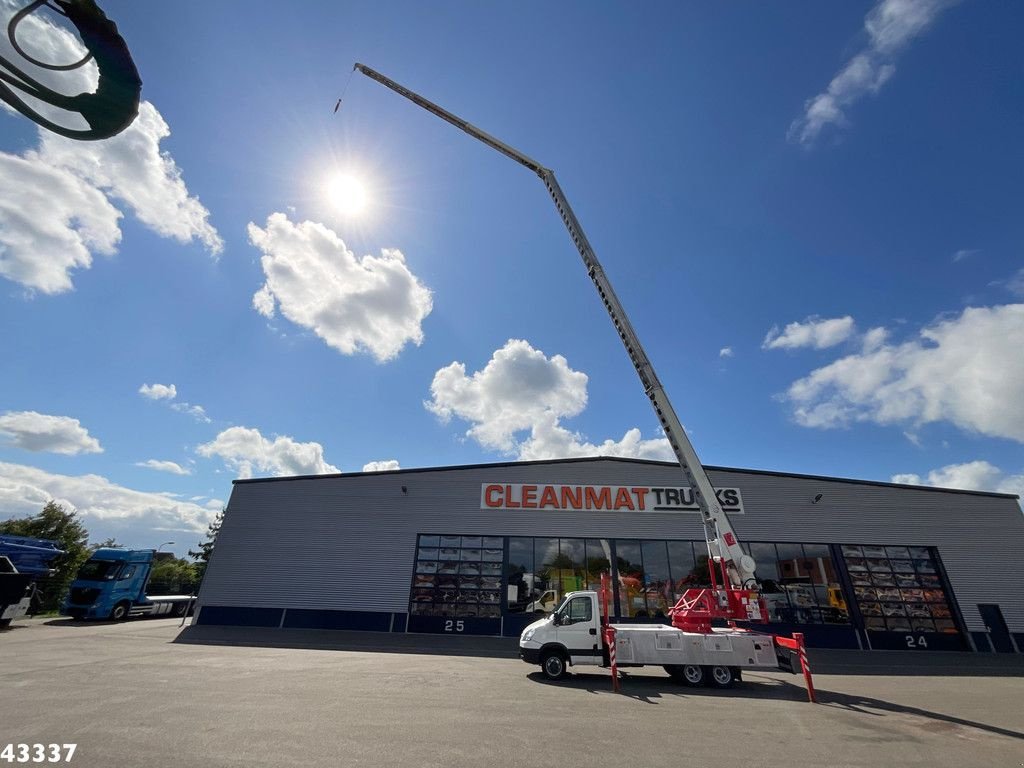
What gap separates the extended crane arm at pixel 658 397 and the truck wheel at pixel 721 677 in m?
2.40

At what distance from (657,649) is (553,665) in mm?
2810

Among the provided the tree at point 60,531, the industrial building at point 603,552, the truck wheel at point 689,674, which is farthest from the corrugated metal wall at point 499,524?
the tree at point 60,531

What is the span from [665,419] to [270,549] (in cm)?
2045

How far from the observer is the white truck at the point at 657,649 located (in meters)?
11.2

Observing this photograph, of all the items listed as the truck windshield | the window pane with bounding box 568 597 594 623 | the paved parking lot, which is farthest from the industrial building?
the window pane with bounding box 568 597 594 623

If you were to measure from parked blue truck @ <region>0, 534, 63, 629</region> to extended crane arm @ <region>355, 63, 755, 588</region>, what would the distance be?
2654 cm

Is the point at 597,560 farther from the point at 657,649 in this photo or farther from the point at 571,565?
the point at 657,649

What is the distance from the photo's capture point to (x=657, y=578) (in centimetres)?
2086

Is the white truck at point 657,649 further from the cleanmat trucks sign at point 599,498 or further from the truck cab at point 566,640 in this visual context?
the cleanmat trucks sign at point 599,498

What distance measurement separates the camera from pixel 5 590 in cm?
1733

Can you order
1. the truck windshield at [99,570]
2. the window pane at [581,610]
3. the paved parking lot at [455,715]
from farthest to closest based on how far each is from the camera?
1. the truck windshield at [99,570]
2. the window pane at [581,610]
3. the paved parking lot at [455,715]

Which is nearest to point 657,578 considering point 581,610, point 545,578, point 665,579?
point 665,579

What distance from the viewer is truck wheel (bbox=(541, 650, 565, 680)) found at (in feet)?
37.9

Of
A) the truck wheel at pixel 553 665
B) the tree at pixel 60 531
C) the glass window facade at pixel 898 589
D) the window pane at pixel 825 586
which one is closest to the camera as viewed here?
the truck wheel at pixel 553 665
